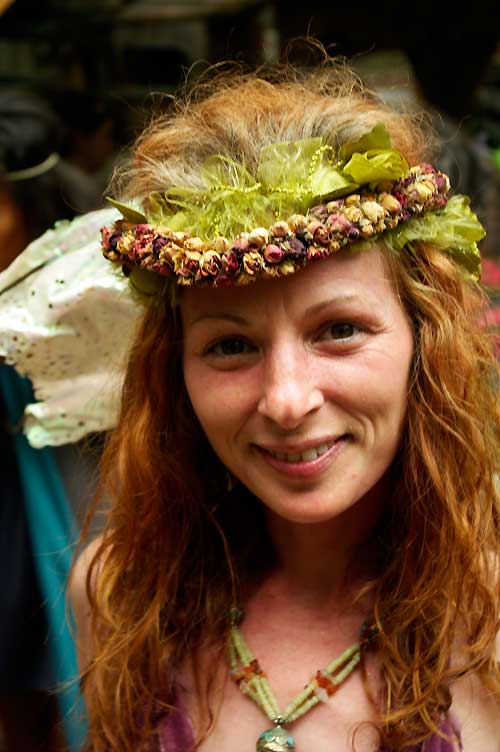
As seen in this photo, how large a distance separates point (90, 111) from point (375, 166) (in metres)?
2.58

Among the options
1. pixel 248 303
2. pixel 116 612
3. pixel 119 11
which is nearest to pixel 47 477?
pixel 116 612

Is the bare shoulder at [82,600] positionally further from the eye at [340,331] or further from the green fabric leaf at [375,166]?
A: the green fabric leaf at [375,166]

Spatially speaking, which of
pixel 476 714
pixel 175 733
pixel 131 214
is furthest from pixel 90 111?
pixel 476 714

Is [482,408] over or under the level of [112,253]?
under

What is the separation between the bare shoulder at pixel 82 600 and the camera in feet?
5.57

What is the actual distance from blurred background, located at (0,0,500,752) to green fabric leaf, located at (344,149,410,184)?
37 cm

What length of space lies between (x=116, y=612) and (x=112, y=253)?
0.61 meters

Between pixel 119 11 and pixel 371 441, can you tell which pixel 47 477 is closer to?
pixel 371 441

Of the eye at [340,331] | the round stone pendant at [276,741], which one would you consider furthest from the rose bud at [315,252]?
the round stone pendant at [276,741]

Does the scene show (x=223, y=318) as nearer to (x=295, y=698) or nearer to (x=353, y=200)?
(x=353, y=200)

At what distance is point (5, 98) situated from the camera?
2594 mm

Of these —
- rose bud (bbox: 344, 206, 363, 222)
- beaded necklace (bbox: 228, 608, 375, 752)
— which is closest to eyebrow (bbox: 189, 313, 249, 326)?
rose bud (bbox: 344, 206, 363, 222)

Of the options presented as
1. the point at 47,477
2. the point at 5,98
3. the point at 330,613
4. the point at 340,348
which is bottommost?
the point at 330,613

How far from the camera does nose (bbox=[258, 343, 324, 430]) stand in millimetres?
1238
